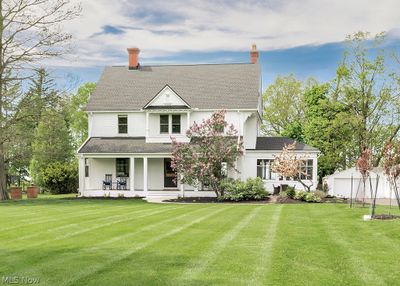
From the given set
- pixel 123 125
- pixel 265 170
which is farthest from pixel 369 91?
pixel 123 125

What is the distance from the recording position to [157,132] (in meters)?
35.2

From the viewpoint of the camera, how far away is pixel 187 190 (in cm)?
3356

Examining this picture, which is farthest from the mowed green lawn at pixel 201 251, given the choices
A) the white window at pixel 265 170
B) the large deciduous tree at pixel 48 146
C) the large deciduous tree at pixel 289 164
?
the large deciduous tree at pixel 48 146

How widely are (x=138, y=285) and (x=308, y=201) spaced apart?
21114mm

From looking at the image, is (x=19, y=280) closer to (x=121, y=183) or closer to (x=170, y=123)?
(x=121, y=183)

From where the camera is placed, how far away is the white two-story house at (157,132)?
110 ft

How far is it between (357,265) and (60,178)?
3610 cm

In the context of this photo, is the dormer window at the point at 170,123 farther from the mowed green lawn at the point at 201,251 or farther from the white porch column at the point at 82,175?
the mowed green lawn at the point at 201,251

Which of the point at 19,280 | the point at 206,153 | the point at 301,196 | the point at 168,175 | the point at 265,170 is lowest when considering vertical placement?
the point at 301,196

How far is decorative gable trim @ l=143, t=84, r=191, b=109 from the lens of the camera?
34719 millimetres

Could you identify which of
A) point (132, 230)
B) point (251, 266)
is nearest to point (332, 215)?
point (132, 230)

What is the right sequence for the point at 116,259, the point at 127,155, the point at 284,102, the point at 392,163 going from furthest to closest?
the point at 284,102
the point at 127,155
the point at 392,163
the point at 116,259

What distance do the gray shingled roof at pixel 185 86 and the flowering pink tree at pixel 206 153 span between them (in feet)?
17.4

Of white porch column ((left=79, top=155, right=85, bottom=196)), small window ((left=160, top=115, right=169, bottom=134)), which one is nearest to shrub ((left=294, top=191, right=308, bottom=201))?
small window ((left=160, top=115, right=169, bottom=134))
